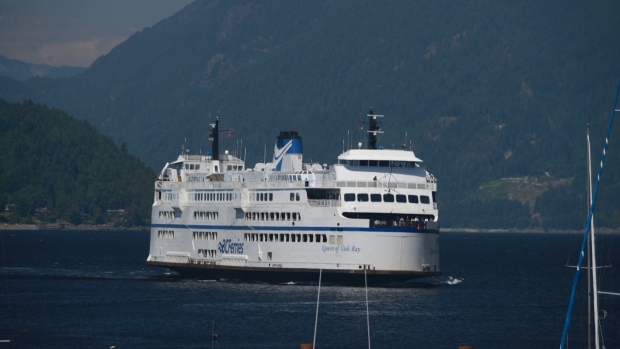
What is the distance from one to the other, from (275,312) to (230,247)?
15.0 meters

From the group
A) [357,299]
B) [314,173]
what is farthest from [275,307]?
[314,173]

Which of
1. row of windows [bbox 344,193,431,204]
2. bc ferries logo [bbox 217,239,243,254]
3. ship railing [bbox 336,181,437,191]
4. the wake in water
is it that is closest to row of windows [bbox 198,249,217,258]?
bc ferries logo [bbox 217,239,243,254]

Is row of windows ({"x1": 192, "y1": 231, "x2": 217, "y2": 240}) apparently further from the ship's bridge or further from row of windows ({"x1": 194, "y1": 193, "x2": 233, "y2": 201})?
the ship's bridge

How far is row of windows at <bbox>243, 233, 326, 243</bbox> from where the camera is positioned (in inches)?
3014

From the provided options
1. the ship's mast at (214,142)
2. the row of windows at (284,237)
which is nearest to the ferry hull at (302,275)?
the row of windows at (284,237)

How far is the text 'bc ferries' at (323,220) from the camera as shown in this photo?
75.2 m

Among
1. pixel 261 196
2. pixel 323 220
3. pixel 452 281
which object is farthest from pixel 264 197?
pixel 452 281

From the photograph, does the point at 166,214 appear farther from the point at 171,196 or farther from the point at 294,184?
the point at 294,184

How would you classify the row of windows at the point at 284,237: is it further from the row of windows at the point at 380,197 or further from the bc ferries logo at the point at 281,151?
the bc ferries logo at the point at 281,151

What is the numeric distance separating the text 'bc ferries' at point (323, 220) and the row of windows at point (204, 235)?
7cm

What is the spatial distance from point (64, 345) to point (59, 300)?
18.9 metres

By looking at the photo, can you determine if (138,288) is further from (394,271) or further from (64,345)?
(64,345)

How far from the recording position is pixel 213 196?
84.9m

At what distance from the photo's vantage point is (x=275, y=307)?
230 ft
